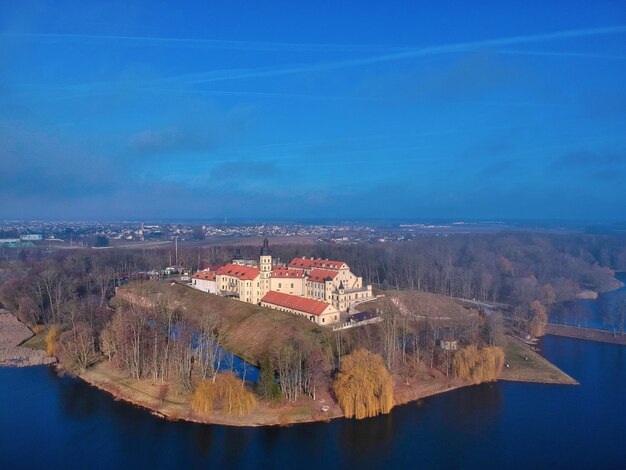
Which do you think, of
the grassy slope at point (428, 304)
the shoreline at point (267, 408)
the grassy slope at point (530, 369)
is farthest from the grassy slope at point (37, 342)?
the grassy slope at point (530, 369)

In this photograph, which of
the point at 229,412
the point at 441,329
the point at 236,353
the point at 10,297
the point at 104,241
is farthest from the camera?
the point at 104,241

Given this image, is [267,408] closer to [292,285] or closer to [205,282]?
[292,285]

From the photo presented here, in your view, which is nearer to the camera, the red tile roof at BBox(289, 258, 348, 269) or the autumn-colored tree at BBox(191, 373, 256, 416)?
the autumn-colored tree at BBox(191, 373, 256, 416)

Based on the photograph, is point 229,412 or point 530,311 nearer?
point 229,412

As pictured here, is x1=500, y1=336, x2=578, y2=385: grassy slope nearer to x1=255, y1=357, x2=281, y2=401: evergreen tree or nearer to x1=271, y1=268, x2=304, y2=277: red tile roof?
x1=255, y1=357, x2=281, y2=401: evergreen tree

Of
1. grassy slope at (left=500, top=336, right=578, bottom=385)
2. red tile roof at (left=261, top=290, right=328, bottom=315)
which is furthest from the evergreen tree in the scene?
grassy slope at (left=500, top=336, right=578, bottom=385)

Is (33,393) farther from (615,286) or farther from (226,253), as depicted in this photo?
(615,286)

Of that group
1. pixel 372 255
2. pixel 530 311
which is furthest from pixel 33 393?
pixel 372 255
